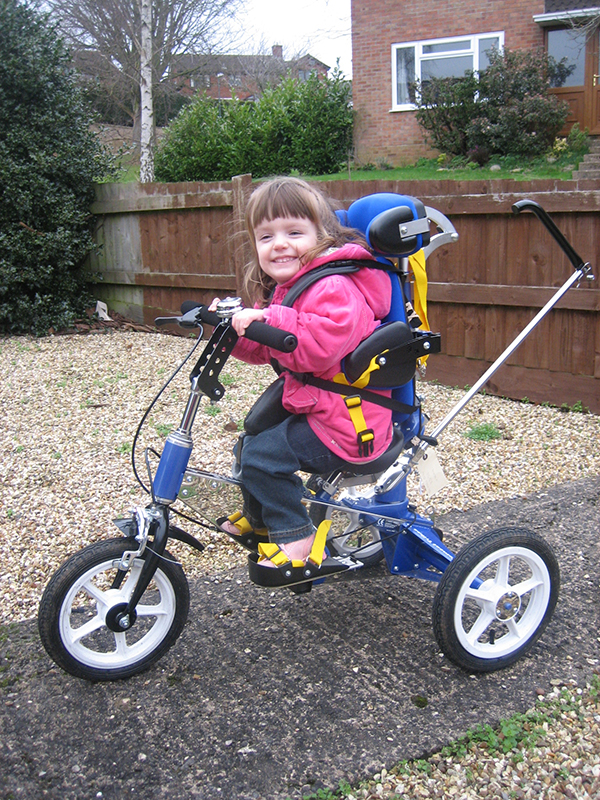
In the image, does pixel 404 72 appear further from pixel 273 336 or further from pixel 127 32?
pixel 273 336

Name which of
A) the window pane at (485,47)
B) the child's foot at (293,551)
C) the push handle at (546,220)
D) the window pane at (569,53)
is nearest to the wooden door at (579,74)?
the window pane at (569,53)

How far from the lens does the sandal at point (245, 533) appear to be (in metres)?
2.59

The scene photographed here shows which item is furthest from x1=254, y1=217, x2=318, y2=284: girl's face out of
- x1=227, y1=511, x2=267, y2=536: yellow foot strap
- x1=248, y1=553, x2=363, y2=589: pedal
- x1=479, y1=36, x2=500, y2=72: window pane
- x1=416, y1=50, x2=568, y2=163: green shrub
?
x1=479, y1=36, x2=500, y2=72: window pane

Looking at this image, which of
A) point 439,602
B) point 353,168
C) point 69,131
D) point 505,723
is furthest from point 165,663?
point 353,168

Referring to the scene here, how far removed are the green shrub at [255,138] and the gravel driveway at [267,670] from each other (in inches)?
474

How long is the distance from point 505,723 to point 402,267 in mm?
1495

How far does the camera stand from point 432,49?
57.3 feet

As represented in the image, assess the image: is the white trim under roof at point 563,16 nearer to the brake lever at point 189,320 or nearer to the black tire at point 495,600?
the black tire at point 495,600

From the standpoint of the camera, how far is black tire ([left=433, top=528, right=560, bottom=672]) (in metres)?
2.41

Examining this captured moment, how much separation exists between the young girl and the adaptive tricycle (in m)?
0.05

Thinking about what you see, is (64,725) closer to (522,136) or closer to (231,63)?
(522,136)

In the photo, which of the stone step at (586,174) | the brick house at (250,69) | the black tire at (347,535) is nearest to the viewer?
the black tire at (347,535)

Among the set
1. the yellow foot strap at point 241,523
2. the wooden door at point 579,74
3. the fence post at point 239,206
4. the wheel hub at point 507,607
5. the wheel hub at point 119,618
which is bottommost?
the wheel hub at point 507,607

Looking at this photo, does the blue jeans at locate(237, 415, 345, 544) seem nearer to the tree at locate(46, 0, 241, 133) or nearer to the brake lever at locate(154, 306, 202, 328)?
the brake lever at locate(154, 306, 202, 328)
